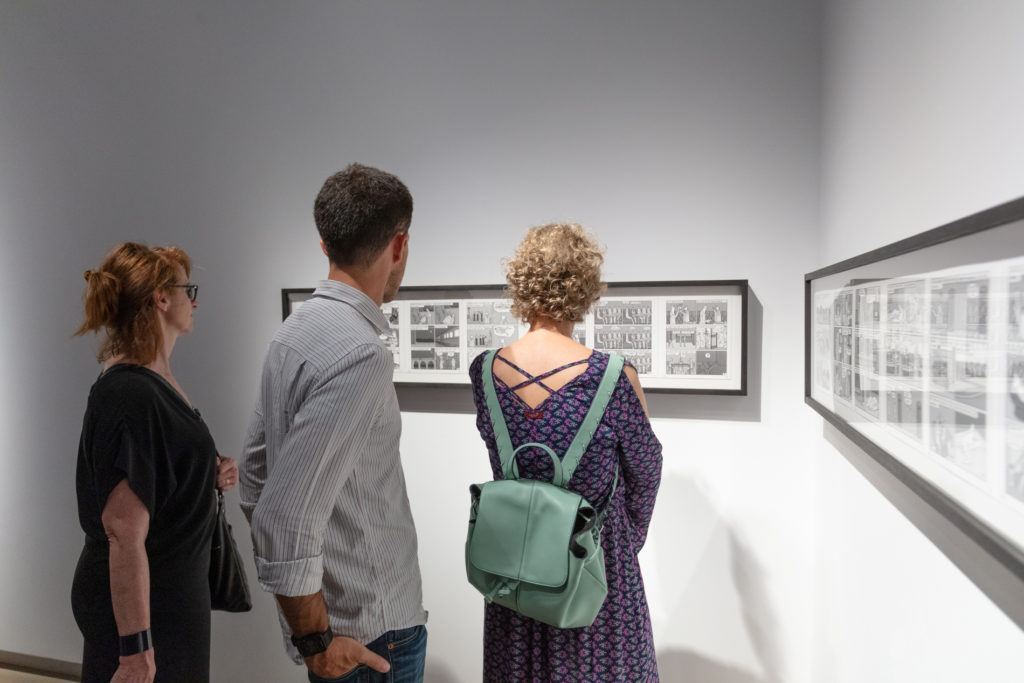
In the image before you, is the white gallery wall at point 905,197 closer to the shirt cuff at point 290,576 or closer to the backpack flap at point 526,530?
the backpack flap at point 526,530

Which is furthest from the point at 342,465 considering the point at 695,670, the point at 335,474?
the point at 695,670

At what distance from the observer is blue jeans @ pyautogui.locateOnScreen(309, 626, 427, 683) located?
121cm

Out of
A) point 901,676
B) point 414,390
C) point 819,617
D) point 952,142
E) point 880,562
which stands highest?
point 952,142

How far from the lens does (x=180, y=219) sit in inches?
98.3

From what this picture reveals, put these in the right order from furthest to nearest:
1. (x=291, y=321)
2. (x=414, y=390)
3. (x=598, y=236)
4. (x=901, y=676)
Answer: (x=414, y=390) → (x=598, y=236) → (x=291, y=321) → (x=901, y=676)

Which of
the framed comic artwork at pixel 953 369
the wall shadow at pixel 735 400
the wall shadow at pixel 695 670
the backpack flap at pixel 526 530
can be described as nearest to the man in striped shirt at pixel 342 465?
the backpack flap at pixel 526 530

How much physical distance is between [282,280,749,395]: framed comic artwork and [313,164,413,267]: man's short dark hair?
89 cm

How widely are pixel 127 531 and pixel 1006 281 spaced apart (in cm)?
161

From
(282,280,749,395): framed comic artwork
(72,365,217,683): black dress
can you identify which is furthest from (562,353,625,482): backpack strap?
(72,365,217,683): black dress

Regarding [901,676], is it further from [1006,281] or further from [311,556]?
[311,556]

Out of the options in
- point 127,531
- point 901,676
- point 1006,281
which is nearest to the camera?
point 1006,281

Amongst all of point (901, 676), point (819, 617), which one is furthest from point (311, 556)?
point (819, 617)

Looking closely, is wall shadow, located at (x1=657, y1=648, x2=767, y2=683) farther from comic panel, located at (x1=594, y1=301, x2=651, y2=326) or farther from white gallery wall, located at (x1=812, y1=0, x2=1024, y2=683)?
comic panel, located at (x1=594, y1=301, x2=651, y2=326)

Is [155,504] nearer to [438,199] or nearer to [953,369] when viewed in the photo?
[438,199]
